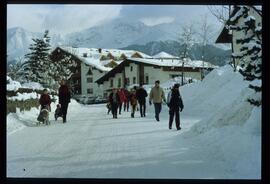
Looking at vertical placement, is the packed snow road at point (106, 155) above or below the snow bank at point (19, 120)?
below

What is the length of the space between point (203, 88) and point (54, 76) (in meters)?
27.1

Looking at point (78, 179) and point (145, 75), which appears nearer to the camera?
point (78, 179)

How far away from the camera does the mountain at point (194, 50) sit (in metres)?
39.2

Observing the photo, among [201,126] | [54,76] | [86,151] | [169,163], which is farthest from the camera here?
[54,76]

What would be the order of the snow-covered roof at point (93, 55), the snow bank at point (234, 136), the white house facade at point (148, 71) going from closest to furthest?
1. the snow bank at point (234, 136)
2. the white house facade at point (148, 71)
3. the snow-covered roof at point (93, 55)

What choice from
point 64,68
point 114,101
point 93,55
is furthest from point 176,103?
point 93,55

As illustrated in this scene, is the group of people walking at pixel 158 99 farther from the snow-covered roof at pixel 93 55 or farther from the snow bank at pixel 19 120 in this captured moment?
the snow-covered roof at pixel 93 55

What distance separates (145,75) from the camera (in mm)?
48500

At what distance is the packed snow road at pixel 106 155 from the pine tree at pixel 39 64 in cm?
3573

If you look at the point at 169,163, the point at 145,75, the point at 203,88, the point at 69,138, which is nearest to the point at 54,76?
the point at 145,75

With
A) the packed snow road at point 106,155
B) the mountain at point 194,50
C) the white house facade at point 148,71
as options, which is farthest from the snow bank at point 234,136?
the white house facade at point 148,71

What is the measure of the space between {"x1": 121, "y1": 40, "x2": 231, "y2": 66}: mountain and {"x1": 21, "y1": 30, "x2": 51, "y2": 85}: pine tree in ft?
41.3
